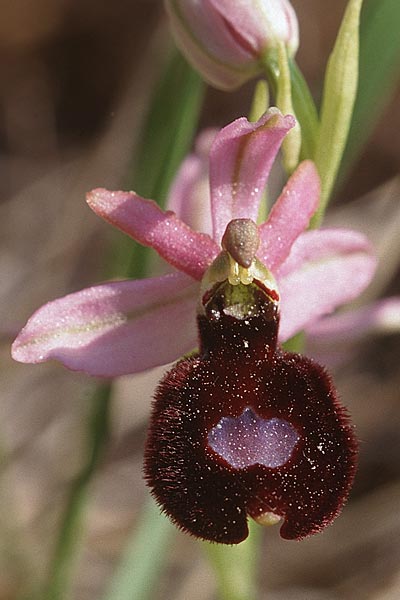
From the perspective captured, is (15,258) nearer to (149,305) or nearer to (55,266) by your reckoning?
(55,266)

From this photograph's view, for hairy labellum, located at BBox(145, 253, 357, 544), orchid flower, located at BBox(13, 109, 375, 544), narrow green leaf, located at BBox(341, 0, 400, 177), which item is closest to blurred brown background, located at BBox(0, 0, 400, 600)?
orchid flower, located at BBox(13, 109, 375, 544)

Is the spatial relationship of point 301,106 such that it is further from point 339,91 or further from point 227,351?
point 227,351

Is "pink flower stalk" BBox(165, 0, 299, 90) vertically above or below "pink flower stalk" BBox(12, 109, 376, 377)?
above

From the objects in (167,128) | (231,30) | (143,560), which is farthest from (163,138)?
(143,560)

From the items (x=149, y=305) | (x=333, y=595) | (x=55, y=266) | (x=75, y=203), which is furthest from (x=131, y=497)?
(x=149, y=305)

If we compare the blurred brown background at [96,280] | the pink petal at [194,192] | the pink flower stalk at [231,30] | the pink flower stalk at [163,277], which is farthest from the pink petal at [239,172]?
the blurred brown background at [96,280]

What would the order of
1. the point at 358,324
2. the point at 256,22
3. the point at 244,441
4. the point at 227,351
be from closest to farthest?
the point at 244,441 < the point at 227,351 < the point at 256,22 < the point at 358,324

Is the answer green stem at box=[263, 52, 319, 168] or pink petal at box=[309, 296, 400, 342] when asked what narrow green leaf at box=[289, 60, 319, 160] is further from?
pink petal at box=[309, 296, 400, 342]
